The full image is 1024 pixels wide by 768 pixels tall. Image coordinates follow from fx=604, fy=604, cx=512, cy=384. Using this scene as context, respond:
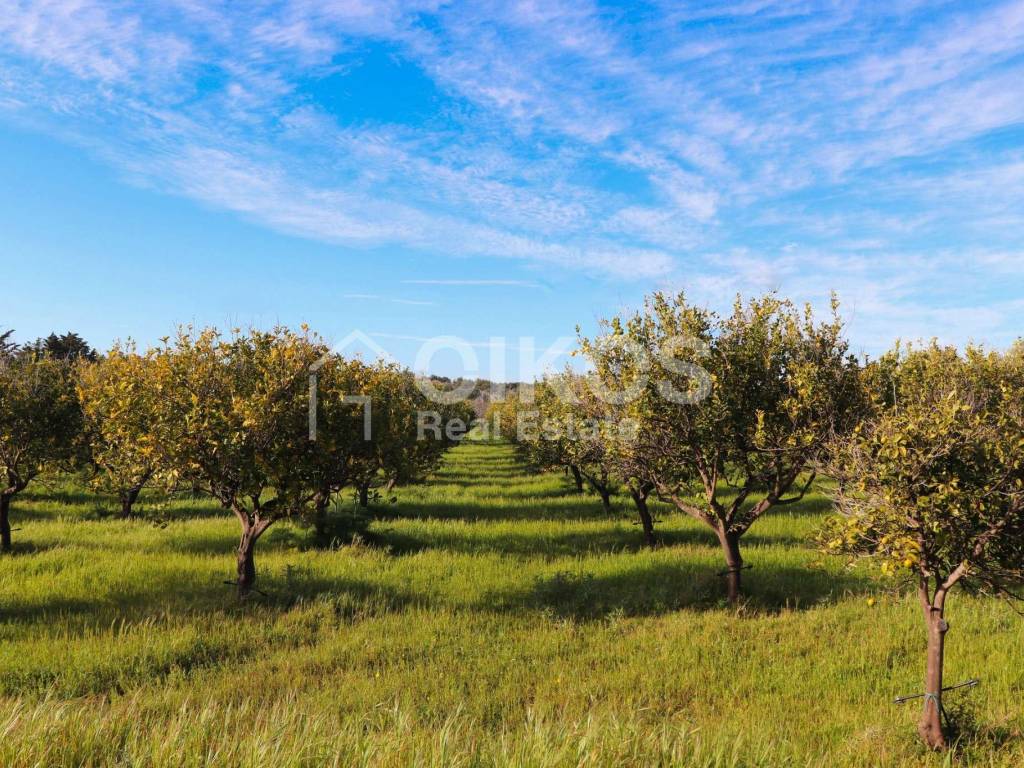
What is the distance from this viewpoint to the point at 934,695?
8.70 metres

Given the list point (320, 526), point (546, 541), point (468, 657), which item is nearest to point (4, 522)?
point (320, 526)

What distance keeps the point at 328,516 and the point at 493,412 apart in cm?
5805

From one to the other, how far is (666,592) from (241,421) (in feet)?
40.6

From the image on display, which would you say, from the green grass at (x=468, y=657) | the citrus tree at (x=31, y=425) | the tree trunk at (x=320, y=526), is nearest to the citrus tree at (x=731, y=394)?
the green grass at (x=468, y=657)

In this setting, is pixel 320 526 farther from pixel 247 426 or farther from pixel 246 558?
pixel 247 426

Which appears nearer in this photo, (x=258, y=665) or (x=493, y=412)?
(x=258, y=665)

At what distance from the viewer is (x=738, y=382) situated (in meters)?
15.0

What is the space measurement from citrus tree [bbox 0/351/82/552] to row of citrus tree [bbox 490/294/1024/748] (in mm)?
19017

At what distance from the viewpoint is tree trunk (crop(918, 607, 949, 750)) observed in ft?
28.3

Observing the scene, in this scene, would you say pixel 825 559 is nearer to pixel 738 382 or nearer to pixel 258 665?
pixel 738 382

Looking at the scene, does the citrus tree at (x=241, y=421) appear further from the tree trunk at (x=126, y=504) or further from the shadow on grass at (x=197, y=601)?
the tree trunk at (x=126, y=504)

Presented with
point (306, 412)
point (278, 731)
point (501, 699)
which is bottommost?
point (501, 699)

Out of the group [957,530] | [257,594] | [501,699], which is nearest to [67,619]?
[257,594]

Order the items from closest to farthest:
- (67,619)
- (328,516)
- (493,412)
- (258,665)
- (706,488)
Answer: (258,665) → (67,619) → (706,488) → (328,516) → (493,412)
